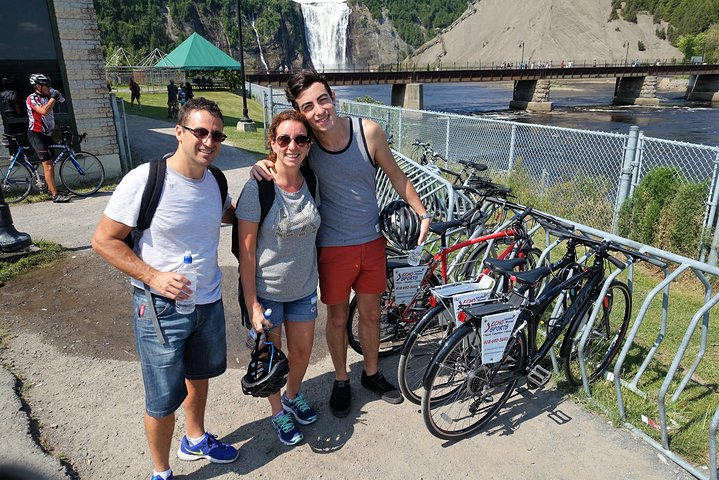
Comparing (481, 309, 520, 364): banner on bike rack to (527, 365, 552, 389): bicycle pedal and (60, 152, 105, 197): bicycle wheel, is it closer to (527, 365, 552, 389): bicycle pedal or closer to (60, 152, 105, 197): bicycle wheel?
(527, 365, 552, 389): bicycle pedal

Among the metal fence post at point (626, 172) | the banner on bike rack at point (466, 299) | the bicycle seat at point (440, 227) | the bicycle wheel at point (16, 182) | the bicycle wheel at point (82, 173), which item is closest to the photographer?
the banner on bike rack at point (466, 299)

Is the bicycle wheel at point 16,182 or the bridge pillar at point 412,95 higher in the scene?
the bicycle wheel at point 16,182

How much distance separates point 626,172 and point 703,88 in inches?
2699

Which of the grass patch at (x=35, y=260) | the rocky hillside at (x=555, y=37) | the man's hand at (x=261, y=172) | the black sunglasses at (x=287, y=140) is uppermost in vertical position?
the rocky hillside at (x=555, y=37)

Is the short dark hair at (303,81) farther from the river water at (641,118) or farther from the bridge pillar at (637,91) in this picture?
the bridge pillar at (637,91)

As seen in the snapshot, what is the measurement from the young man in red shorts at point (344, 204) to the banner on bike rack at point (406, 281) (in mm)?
407

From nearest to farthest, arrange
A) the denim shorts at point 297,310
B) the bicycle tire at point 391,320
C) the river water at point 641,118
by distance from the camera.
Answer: the denim shorts at point 297,310, the bicycle tire at point 391,320, the river water at point 641,118

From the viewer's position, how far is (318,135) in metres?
2.89

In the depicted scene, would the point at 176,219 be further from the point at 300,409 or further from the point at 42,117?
the point at 42,117

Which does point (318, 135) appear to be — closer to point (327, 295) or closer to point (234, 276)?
point (327, 295)

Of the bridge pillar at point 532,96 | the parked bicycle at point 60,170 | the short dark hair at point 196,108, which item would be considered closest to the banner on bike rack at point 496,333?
the short dark hair at point 196,108

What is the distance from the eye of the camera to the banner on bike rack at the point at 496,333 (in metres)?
2.98

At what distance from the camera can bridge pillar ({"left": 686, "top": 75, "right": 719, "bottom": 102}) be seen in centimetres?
6016

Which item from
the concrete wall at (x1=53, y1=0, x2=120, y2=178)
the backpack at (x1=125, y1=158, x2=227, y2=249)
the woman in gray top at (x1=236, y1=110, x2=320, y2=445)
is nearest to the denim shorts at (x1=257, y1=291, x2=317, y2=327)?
the woman in gray top at (x1=236, y1=110, x2=320, y2=445)
